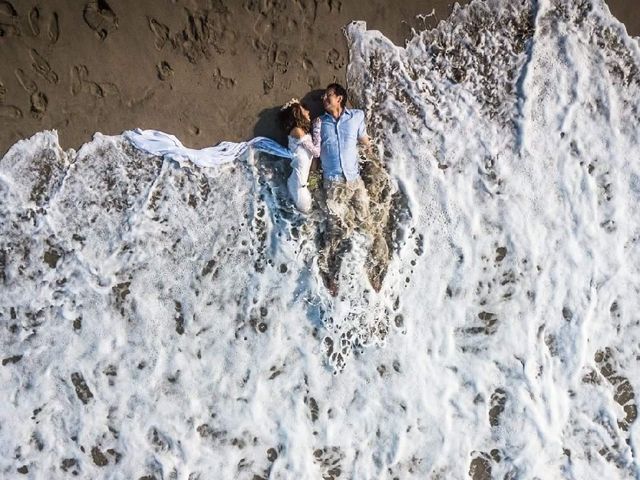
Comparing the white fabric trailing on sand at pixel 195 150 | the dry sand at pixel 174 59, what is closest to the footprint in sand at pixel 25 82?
the dry sand at pixel 174 59

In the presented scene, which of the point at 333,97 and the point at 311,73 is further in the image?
the point at 311,73

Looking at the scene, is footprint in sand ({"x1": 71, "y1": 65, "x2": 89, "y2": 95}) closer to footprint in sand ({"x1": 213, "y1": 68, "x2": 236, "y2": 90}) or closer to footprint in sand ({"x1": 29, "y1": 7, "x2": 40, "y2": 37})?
footprint in sand ({"x1": 29, "y1": 7, "x2": 40, "y2": 37})

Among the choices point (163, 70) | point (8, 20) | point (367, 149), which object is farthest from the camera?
point (367, 149)

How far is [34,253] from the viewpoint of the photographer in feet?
11.0

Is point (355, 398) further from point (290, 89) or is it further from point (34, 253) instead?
point (34, 253)

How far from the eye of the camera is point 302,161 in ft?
10.7

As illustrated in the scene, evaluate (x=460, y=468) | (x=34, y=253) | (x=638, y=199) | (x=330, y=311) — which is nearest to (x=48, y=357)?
(x=34, y=253)

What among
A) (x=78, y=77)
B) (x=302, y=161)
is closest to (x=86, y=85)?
(x=78, y=77)

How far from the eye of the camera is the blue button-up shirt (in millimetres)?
3250

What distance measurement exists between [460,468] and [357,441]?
72 cm

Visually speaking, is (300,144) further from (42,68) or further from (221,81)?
(42,68)

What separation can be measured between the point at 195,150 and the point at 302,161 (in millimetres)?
721

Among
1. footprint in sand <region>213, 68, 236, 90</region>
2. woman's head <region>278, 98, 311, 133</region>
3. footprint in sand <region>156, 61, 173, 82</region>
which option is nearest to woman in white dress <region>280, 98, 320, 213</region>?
woman's head <region>278, 98, 311, 133</region>

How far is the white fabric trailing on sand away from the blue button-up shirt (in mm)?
252
